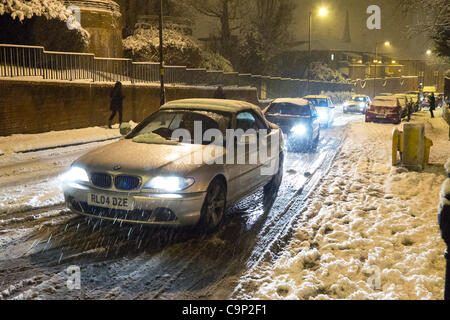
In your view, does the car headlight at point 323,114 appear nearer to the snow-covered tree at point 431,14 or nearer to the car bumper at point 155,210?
the snow-covered tree at point 431,14

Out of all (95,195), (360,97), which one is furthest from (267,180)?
(360,97)

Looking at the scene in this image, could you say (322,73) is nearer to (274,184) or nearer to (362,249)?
(274,184)

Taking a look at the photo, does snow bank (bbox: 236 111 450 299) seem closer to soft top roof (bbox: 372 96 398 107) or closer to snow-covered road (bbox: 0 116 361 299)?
snow-covered road (bbox: 0 116 361 299)

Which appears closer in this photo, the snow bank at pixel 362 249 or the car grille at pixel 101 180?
the snow bank at pixel 362 249

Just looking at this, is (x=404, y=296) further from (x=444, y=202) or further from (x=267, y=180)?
(x=267, y=180)

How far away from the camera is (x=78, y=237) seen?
5914 millimetres

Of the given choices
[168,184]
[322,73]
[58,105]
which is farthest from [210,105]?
[322,73]

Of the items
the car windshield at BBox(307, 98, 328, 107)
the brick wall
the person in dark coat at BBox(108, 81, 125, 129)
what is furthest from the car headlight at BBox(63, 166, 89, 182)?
the car windshield at BBox(307, 98, 328, 107)

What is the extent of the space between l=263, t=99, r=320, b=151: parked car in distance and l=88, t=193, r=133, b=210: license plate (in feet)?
31.4

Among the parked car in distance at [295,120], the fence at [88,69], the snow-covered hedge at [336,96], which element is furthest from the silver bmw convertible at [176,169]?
the snow-covered hedge at [336,96]

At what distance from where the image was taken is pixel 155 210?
18.1ft

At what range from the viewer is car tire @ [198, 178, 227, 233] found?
593cm

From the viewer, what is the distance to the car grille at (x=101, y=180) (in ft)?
18.5

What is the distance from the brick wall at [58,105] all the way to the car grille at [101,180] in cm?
1277
